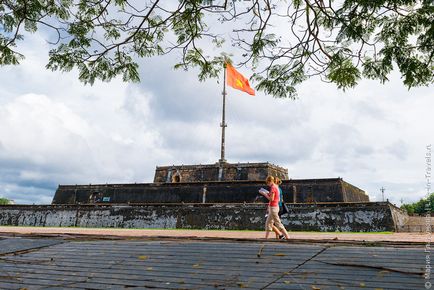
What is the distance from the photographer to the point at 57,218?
20.7 meters

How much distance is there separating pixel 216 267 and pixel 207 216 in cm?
1420

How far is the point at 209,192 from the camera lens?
22.6m

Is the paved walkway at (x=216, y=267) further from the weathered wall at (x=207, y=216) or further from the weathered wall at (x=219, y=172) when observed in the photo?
the weathered wall at (x=219, y=172)

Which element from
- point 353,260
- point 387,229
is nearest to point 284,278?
point 353,260

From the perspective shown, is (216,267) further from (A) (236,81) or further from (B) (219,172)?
(B) (219,172)

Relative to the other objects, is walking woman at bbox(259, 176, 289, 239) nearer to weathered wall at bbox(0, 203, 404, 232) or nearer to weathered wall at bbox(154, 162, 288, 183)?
weathered wall at bbox(0, 203, 404, 232)

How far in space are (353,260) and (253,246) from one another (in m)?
1.31

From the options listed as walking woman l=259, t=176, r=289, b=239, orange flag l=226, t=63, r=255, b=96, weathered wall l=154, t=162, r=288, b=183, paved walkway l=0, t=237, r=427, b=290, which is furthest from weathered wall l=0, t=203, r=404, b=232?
paved walkway l=0, t=237, r=427, b=290

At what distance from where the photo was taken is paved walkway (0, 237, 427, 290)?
3.21 meters

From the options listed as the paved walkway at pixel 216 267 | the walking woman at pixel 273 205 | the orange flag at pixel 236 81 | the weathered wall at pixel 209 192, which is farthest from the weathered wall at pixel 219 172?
the paved walkway at pixel 216 267

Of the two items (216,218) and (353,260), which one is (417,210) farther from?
(353,260)

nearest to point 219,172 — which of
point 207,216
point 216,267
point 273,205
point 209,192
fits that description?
point 209,192

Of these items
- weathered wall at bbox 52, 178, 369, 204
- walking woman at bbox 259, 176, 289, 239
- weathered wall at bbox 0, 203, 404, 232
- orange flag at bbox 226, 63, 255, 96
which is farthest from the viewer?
orange flag at bbox 226, 63, 255, 96

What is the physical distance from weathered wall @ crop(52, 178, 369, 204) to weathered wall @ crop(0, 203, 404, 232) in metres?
3.77
